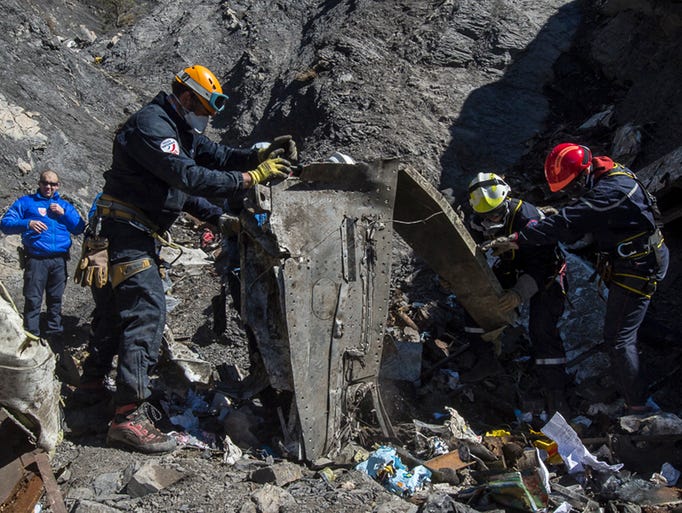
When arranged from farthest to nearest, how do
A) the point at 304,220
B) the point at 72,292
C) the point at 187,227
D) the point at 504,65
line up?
the point at 504,65
the point at 187,227
the point at 72,292
the point at 304,220

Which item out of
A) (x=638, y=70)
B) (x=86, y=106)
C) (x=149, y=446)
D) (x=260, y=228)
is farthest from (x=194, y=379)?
(x=638, y=70)

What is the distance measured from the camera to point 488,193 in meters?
4.88

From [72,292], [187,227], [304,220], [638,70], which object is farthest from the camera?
[638,70]

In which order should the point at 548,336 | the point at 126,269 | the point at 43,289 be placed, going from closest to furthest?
1. the point at 126,269
2. the point at 548,336
3. the point at 43,289

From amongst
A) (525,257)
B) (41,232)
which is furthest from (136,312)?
(525,257)

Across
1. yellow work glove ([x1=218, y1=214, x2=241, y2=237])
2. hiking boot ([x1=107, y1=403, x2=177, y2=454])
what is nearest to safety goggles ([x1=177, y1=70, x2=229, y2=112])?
yellow work glove ([x1=218, y1=214, x2=241, y2=237])

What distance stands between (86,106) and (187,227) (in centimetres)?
314

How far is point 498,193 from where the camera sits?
486 centimetres

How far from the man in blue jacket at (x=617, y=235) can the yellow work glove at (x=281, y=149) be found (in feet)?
5.07

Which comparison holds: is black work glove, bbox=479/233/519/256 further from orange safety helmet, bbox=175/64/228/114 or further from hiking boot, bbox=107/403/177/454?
hiking boot, bbox=107/403/177/454

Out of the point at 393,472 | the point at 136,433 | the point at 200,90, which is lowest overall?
the point at 393,472

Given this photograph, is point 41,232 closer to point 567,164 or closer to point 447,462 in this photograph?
point 447,462

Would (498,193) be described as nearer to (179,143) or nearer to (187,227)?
(179,143)

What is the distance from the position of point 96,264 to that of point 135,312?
0.40 meters
